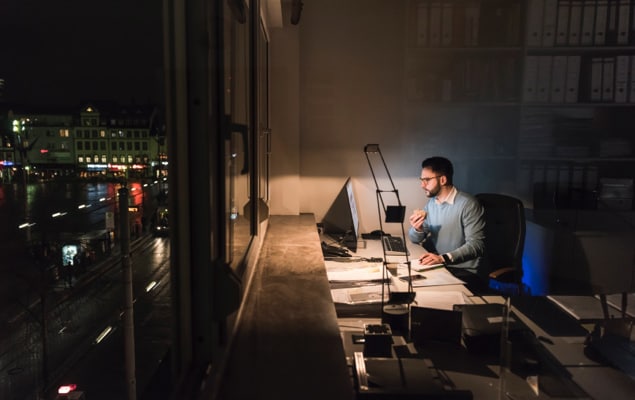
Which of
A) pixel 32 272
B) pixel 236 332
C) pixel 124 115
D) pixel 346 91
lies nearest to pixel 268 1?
pixel 346 91

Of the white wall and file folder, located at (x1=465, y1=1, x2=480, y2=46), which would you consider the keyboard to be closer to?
the white wall

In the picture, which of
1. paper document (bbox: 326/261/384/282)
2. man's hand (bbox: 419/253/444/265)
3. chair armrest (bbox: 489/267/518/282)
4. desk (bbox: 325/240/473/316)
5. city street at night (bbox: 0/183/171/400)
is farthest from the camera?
chair armrest (bbox: 489/267/518/282)

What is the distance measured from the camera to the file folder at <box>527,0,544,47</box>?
313 centimetres

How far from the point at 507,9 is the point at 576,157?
1186mm

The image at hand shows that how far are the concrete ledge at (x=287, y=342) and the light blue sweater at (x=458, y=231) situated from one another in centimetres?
110

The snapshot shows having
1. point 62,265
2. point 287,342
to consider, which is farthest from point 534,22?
point 62,265

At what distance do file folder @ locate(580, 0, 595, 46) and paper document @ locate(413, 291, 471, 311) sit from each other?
7.68ft

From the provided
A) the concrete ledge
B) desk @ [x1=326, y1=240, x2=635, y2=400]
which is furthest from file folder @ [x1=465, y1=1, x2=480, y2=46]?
desk @ [x1=326, y1=240, x2=635, y2=400]

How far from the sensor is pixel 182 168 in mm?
830

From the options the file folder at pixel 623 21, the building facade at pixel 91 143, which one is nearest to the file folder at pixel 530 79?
the file folder at pixel 623 21

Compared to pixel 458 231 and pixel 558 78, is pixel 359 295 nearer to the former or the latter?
pixel 458 231

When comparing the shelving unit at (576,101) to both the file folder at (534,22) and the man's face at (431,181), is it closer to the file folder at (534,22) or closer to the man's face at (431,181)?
the file folder at (534,22)

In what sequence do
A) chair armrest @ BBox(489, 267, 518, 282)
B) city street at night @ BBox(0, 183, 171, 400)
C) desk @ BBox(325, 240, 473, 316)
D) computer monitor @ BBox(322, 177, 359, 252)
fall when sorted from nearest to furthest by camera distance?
city street at night @ BBox(0, 183, 171, 400), desk @ BBox(325, 240, 473, 316), chair armrest @ BBox(489, 267, 518, 282), computer monitor @ BBox(322, 177, 359, 252)

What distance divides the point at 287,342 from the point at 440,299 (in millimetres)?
872
